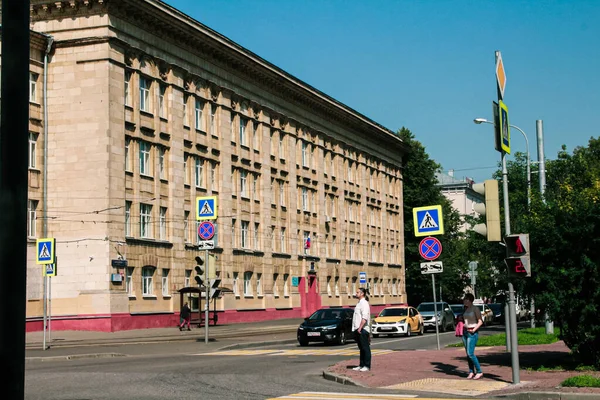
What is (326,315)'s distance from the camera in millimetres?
33094

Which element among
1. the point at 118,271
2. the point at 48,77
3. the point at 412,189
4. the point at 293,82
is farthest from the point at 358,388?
the point at 412,189

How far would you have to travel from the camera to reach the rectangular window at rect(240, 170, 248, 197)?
2283 inches

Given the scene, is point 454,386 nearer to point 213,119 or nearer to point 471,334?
point 471,334

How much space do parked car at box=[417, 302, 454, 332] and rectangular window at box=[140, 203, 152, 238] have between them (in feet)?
49.5

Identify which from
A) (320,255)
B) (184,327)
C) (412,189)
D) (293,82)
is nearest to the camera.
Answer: (184,327)

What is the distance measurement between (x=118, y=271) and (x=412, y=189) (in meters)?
54.4

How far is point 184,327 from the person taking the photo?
46.2 m

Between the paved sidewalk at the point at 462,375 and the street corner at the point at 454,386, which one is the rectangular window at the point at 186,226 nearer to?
the paved sidewalk at the point at 462,375

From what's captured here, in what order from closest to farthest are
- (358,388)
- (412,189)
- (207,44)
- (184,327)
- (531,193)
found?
(358,388), (531,193), (184,327), (207,44), (412,189)

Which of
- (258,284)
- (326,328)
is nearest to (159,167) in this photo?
(258,284)

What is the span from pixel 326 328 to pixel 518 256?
17.8 m

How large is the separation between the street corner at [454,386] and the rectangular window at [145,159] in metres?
32.7

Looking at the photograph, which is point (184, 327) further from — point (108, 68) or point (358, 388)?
point (358, 388)

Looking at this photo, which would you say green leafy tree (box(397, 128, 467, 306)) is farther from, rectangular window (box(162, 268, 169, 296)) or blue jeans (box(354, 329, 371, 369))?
blue jeans (box(354, 329, 371, 369))
